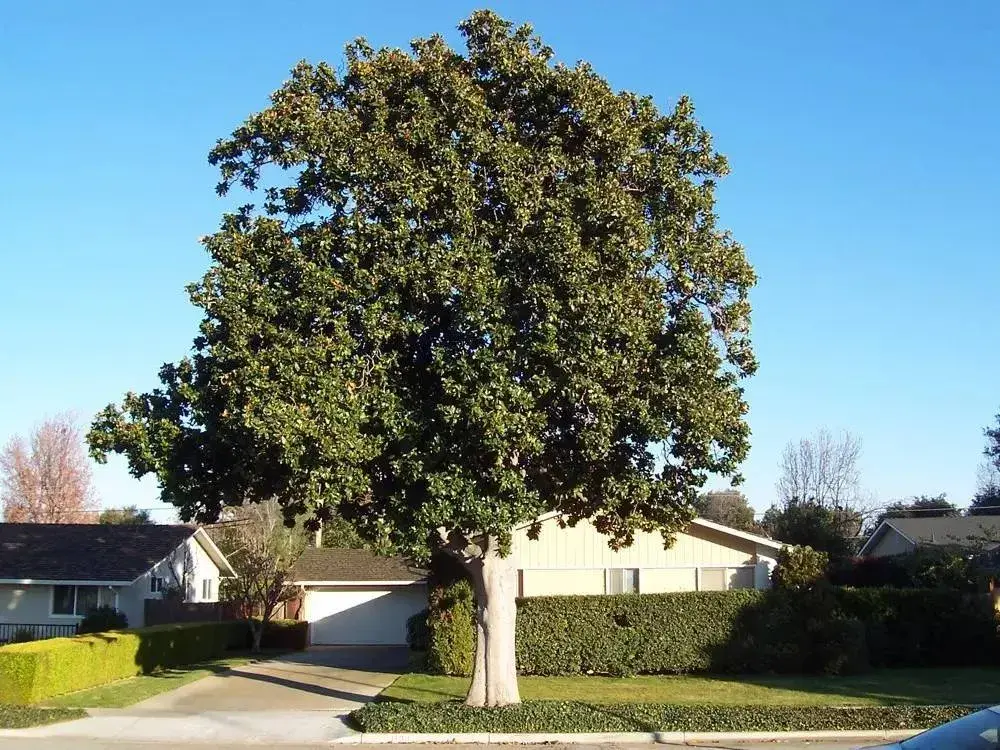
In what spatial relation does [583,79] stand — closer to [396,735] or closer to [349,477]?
[349,477]

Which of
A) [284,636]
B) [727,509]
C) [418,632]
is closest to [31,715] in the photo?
[418,632]

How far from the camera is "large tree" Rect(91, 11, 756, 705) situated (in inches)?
581

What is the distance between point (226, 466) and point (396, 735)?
18.5ft

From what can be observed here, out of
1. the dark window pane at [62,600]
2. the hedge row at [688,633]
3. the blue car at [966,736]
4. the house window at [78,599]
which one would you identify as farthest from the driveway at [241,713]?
the blue car at [966,736]

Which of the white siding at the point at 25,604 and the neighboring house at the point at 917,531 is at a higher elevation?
the neighboring house at the point at 917,531

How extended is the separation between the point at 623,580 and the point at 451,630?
7.04 metres

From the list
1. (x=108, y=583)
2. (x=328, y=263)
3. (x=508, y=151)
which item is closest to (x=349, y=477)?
(x=328, y=263)

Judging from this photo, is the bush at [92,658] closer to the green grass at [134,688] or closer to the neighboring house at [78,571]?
the green grass at [134,688]

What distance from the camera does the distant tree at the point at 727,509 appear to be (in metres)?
73.9

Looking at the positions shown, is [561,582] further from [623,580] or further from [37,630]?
[37,630]

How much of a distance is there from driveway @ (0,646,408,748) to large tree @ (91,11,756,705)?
3.29 m

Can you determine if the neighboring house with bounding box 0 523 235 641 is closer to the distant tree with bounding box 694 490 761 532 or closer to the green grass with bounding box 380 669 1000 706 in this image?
the green grass with bounding box 380 669 1000 706

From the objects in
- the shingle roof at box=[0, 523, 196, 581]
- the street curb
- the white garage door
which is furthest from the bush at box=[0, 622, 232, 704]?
the white garage door

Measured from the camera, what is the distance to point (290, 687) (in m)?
23.5
